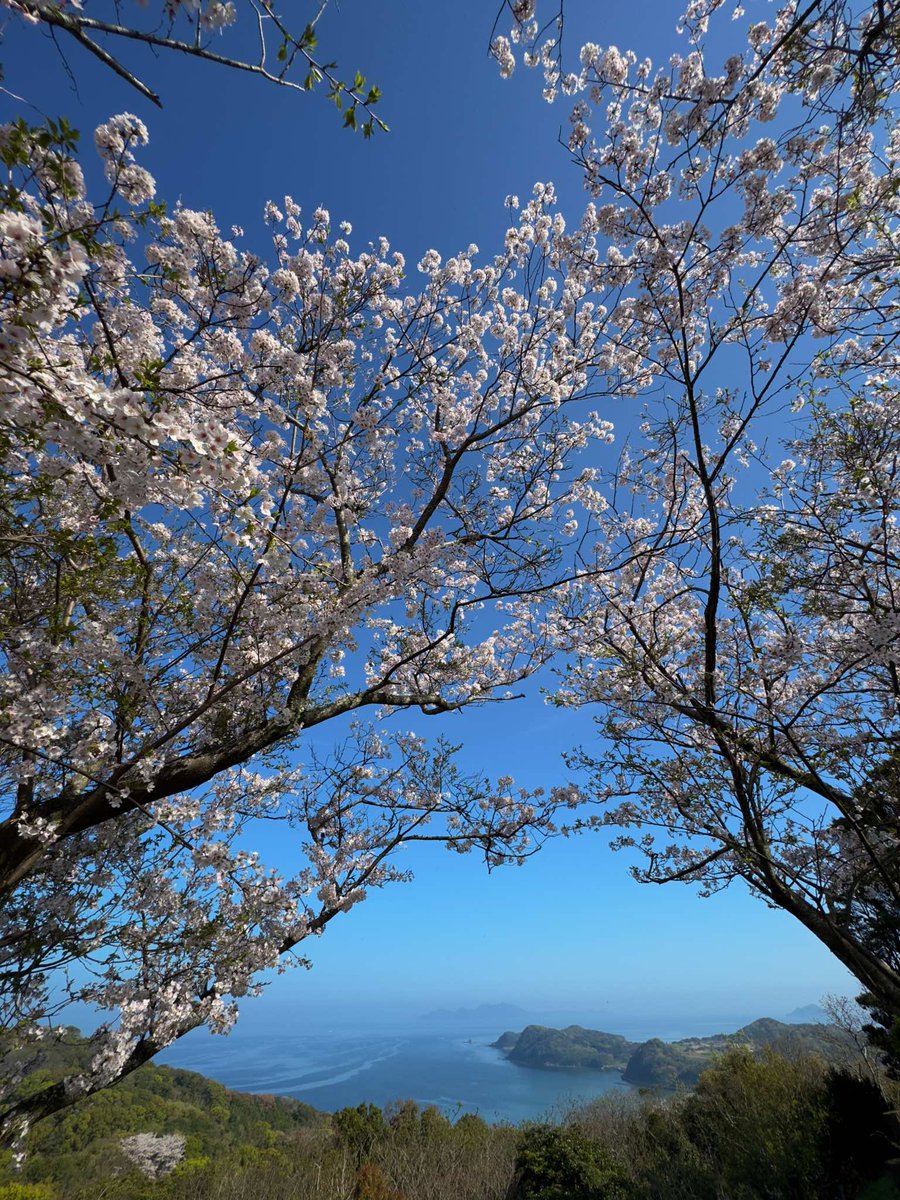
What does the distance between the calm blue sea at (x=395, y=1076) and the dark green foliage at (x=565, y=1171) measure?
4.37 metres

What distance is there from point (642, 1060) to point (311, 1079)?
8359cm

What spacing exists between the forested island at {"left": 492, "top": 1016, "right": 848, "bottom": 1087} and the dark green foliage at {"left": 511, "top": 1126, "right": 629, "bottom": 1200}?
323 inches

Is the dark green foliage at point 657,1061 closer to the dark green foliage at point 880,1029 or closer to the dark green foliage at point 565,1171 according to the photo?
Answer: the dark green foliage at point 880,1029

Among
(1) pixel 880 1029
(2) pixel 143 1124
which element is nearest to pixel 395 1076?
(2) pixel 143 1124

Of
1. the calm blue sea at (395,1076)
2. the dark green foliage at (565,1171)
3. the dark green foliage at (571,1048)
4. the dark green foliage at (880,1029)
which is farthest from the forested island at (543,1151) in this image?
the dark green foliage at (571,1048)

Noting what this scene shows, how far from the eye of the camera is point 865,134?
133 inches

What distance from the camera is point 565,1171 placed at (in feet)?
25.7

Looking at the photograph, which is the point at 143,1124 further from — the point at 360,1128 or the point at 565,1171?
the point at 565,1171

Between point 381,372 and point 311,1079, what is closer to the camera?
point 381,372

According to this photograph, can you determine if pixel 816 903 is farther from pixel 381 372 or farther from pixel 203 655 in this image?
pixel 381 372

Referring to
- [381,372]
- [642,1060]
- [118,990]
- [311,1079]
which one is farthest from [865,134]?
[311,1079]

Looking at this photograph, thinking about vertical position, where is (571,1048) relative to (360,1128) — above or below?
below

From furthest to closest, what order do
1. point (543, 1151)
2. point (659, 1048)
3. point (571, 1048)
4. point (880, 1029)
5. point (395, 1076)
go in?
1. point (395, 1076)
2. point (571, 1048)
3. point (659, 1048)
4. point (880, 1029)
5. point (543, 1151)

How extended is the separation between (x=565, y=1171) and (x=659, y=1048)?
46510 mm
